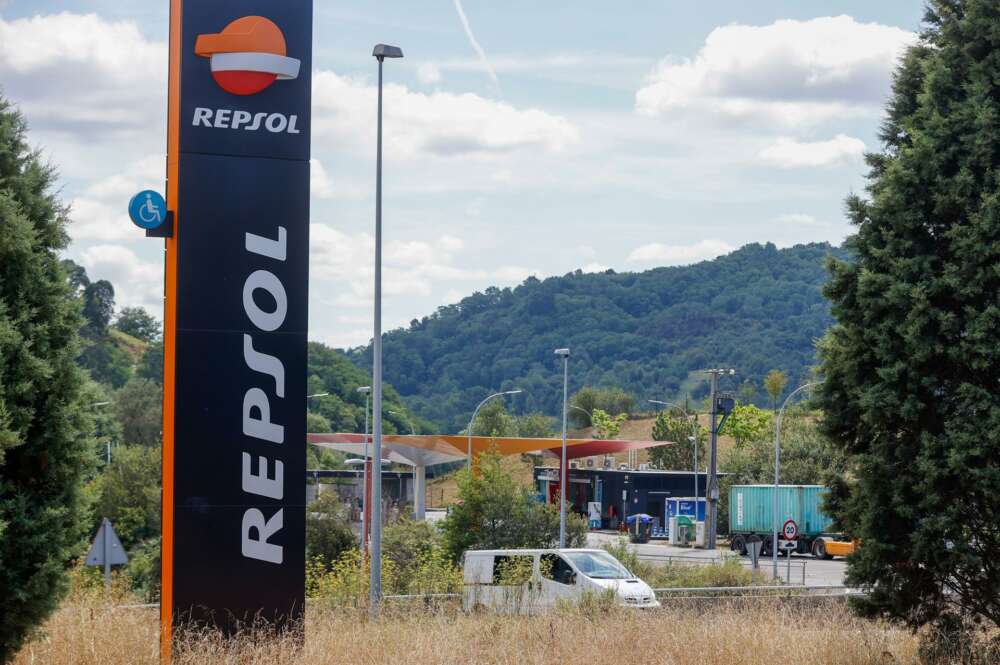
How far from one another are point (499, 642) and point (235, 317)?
161 inches

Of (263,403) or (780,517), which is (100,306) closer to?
(780,517)

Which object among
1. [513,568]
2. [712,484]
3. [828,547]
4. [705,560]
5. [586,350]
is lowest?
[828,547]

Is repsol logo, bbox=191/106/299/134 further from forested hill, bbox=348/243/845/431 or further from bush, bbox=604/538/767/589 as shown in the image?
forested hill, bbox=348/243/845/431

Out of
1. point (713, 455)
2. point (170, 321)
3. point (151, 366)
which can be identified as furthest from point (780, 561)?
point (151, 366)

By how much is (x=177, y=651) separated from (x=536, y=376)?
170 m

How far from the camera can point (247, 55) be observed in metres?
11.3

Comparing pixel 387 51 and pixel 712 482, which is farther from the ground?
pixel 387 51

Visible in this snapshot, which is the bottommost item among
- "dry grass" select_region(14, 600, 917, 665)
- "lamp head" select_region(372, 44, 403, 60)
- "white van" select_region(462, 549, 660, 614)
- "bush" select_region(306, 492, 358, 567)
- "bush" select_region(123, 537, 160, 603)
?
"bush" select_region(123, 537, 160, 603)

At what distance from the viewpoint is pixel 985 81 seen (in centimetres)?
1137

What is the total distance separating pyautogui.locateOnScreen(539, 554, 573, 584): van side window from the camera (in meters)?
21.3

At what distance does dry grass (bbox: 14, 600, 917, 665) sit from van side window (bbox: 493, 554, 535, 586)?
6.09 metres

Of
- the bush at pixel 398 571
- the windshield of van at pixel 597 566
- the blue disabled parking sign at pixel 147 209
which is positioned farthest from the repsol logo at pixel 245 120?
the windshield of van at pixel 597 566

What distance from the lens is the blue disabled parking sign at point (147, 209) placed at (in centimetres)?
1098

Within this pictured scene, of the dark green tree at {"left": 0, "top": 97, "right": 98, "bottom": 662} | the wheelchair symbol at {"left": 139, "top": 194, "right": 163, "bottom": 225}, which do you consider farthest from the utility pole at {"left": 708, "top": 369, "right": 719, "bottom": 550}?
the dark green tree at {"left": 0, "top": 97, "right": 98, "bottom": 662}
